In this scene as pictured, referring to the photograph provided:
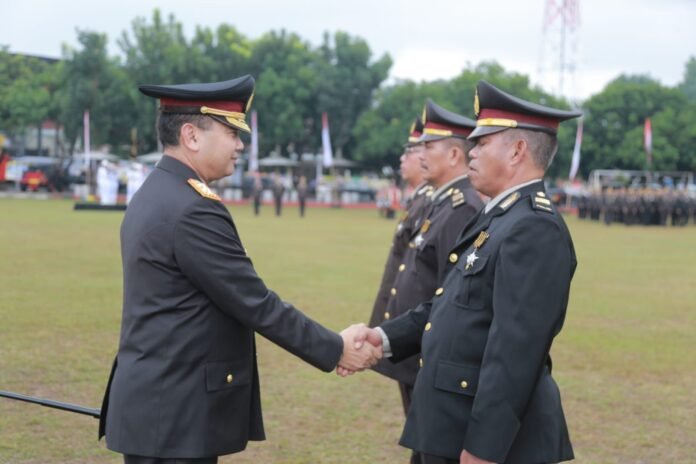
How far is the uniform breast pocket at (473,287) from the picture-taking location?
3432 mm

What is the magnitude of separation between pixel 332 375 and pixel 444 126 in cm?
322

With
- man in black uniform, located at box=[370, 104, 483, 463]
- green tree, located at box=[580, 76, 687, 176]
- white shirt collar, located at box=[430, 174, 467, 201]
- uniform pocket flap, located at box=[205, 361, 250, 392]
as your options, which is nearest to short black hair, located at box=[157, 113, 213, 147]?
uniform pocket flap, located at box=[205, 361, 250, 392]

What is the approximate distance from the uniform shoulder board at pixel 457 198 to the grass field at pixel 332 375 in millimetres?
1817

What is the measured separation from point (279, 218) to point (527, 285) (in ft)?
101

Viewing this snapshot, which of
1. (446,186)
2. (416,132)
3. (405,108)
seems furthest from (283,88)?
(446,186)

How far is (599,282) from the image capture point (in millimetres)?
15695

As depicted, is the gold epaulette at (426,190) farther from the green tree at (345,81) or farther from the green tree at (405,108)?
Result: the green tree at (345,81)

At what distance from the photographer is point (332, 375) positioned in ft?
27.0

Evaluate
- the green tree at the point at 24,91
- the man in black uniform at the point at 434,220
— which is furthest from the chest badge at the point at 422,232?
the green tree at the point at 24,91

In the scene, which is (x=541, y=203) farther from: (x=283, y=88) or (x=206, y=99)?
(x=283, y=88)

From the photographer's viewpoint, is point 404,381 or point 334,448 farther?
point 334,448

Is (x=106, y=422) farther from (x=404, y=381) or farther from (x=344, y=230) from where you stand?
(x=344, y=230)

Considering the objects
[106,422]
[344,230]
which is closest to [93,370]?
[106,422]

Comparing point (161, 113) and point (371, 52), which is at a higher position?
point (371, 52)
